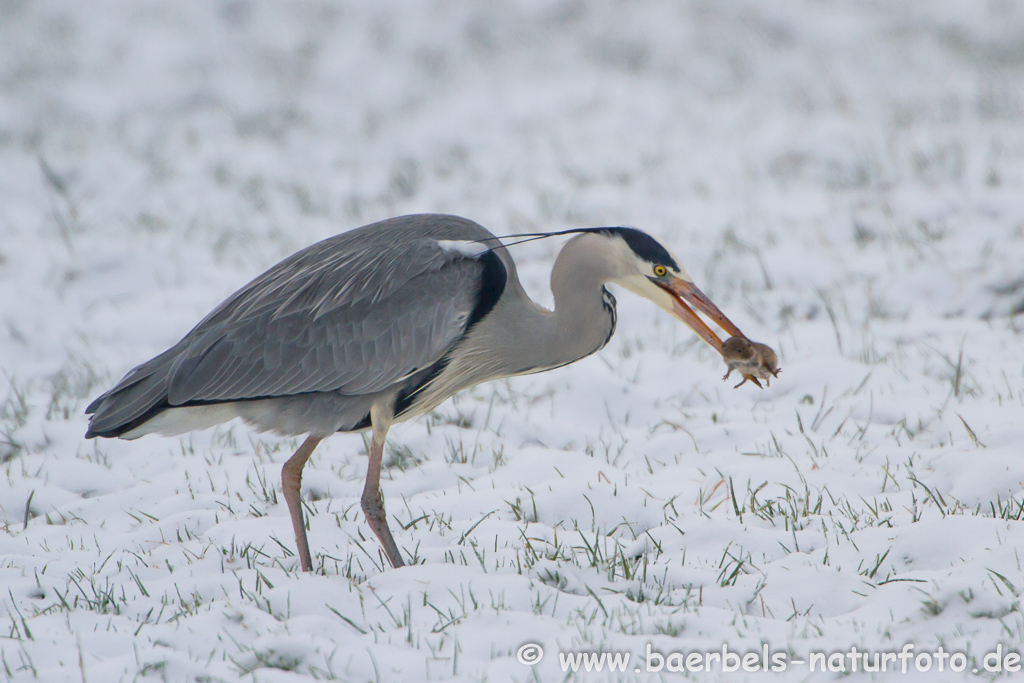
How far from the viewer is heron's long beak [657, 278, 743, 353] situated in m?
3.58

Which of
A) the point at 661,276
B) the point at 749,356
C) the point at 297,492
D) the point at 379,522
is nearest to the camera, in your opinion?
the point at 379,522

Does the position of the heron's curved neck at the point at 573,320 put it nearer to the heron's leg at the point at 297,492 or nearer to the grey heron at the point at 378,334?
the grey heron at the point at 378,334

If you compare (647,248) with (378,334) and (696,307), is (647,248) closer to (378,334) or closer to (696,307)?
(696,307)

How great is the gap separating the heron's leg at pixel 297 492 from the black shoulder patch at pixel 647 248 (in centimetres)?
125

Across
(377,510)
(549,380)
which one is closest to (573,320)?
(377,510)

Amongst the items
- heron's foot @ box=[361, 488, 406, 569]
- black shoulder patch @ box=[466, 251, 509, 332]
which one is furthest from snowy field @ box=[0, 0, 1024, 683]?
black shoulder patch @ box=[466, 251, 509, 332]

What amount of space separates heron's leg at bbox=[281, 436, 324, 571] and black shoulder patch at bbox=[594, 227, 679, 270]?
1.25 m

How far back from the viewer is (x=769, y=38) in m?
13.4

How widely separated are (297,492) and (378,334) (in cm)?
58

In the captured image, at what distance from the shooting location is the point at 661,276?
3635 mm

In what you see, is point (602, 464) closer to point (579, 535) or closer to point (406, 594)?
point (579, 535)

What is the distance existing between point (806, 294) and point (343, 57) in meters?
8.70

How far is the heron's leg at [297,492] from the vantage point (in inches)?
125

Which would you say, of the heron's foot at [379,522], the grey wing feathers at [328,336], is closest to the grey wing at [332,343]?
the grey wing feathers at [328,336]
